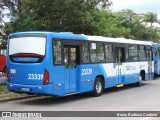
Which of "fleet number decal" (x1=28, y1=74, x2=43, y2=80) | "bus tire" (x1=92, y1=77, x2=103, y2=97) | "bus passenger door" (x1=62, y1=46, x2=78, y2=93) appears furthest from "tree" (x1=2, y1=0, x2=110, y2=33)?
"fleet number decal" (x1=28, y1=74, x2=43, y2=80)

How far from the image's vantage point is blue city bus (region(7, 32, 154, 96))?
13641mm

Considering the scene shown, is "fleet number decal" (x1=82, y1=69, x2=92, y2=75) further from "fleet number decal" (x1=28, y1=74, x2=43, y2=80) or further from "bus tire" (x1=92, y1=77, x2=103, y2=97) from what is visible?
"fleet number decal" (x1=28, y1=74, x2=43, y2=80)

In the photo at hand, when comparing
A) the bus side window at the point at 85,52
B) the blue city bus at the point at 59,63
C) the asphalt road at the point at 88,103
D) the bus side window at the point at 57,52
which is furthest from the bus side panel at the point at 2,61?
the bus side window at the point at 57,52

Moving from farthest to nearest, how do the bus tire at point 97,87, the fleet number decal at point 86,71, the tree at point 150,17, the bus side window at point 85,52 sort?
the tree at point 150,17, the bus tire at point 97,87, the bus side window at point 85,52, the fleet number decal at point 86,71

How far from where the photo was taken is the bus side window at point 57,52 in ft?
45.9

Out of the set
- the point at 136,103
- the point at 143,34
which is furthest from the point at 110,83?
the point at 143,34

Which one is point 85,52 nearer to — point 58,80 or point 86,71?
point 86,71

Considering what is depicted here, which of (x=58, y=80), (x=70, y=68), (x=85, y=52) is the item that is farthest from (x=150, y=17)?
(x=58, y=80)

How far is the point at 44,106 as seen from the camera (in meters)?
13.5

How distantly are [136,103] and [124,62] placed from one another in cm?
560

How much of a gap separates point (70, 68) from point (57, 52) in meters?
1.03

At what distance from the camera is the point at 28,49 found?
13945 millimetres

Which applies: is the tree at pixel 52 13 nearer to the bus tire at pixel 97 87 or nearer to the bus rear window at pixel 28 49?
the bus tire at pixel 97 87

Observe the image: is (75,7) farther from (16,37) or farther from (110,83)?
(16,37)
